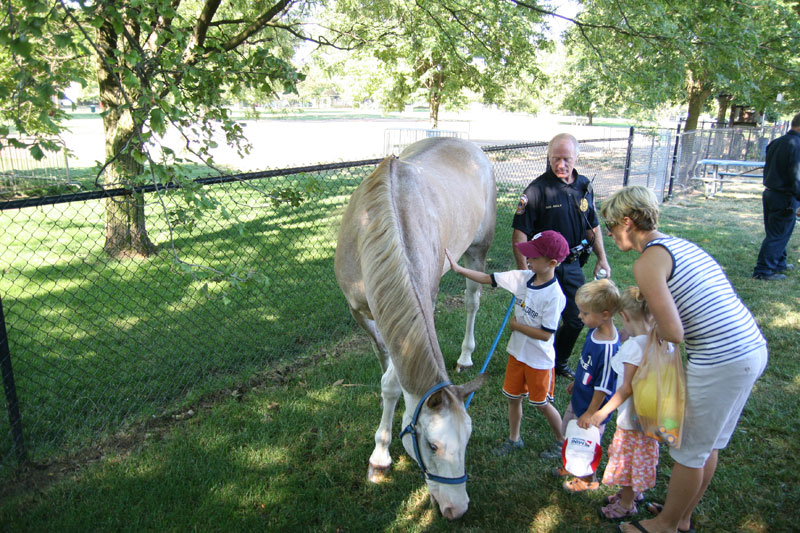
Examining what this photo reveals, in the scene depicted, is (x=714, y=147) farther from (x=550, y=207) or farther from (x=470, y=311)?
(x=550, y=207)

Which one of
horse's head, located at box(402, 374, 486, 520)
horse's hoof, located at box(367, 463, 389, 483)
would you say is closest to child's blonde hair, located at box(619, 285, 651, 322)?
horse's head, located at box(402, 374, 486, 520)

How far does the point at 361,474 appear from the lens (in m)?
3.07

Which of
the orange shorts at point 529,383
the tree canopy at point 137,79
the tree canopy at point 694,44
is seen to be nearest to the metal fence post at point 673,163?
the tree canopy at point 694,44

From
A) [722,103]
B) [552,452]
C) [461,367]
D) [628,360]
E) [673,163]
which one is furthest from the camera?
[722,103]

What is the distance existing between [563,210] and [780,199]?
4.80 m

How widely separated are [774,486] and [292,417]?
311cm

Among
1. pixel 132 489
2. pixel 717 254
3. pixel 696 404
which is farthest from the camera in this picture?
pixel 717 254

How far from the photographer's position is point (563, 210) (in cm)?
370

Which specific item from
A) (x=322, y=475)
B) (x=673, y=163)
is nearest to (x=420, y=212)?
(x=322, y=475)

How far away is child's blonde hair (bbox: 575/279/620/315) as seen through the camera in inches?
103

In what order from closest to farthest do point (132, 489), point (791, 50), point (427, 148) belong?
point (132, 489) < point (427, 148) < point (791, 50)

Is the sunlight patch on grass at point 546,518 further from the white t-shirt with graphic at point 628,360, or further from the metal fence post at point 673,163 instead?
the metal fence post at point 673,163

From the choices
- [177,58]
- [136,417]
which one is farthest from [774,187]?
[136,417]

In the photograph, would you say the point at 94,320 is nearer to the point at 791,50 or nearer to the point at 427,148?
the point at 427,148
